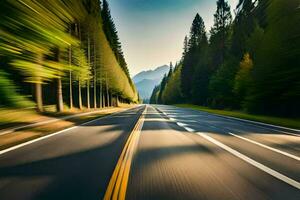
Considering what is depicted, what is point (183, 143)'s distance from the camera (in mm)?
9383

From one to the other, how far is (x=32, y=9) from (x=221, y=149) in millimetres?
6275

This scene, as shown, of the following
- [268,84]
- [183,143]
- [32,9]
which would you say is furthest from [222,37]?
[32,9]

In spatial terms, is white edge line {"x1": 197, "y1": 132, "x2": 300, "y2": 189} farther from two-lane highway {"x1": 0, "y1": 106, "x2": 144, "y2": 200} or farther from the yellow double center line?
two-lane highway {"x1": 0, "y1": 106, "x2": 144, "y2": 200}

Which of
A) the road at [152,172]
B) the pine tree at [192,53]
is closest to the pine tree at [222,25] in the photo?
the pine tree at [192,53]

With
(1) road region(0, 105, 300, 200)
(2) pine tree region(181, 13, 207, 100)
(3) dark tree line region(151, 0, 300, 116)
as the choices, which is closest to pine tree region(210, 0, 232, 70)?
(3) dark tree line region(151, 0, 300, 116)

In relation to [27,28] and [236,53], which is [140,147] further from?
[236,53]

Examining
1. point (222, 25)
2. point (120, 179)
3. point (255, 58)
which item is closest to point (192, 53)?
point (222, 25)

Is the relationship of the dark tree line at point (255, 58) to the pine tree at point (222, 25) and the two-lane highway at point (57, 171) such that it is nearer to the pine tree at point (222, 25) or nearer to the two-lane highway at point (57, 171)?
the pine tree at point (222, 25)

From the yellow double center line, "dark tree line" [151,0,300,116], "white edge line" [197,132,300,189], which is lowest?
"white edge line" [197,132,300,189]

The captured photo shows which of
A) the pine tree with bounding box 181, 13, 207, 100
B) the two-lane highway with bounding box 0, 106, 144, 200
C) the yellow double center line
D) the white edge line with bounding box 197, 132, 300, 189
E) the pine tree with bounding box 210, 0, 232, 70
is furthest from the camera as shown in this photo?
the pine tree with bounding box 181, 13, 207, 100

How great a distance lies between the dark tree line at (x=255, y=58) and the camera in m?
24.0

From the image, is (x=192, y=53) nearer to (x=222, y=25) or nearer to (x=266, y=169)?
(x=222, y=25)

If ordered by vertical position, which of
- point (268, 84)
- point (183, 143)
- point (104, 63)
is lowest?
point (183, 143)

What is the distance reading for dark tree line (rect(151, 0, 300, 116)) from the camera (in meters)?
24.0
